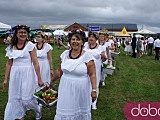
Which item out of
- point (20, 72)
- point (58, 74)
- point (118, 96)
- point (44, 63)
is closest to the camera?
point (58, 74)

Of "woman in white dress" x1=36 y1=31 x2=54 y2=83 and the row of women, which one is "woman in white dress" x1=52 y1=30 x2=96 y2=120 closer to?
the row of women

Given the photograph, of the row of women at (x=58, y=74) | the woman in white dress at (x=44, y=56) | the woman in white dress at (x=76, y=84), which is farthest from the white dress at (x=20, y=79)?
the woman in white dress at (x=44, y=56)

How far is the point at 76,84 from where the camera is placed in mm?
4125

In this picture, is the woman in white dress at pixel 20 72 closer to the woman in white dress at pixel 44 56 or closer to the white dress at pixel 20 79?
the white dress at pixel 20 79

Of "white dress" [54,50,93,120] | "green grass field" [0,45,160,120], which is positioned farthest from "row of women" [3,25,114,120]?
"green grass field" [0,45,160,120]

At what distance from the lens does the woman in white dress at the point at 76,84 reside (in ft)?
13.5

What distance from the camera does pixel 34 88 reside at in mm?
5090

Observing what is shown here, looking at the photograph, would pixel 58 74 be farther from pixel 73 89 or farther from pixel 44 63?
pixel 44 63

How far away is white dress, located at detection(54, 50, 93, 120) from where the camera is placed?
4.11m

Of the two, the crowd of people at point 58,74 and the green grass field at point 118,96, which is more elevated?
the crowd of people at point 58,74

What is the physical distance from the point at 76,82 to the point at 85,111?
1.61ft

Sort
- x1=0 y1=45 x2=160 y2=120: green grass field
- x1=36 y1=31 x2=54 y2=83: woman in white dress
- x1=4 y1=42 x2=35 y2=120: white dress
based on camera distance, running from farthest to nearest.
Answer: x1=36 y1=31 x2=54 y2=83: woman in white dress → x1=0 y1=45 x2=160 y2=120: green grass field → x1=4 y1=42 x2=35 y2=120: white dress

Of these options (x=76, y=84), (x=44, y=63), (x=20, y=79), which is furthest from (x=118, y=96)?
(x=76, y=84)

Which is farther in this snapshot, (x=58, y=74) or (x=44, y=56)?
(x=44, y=56)
